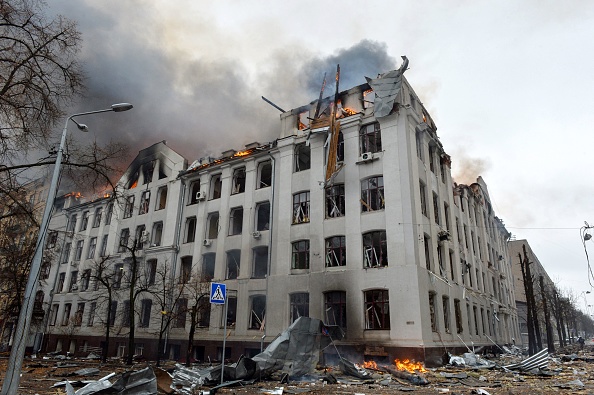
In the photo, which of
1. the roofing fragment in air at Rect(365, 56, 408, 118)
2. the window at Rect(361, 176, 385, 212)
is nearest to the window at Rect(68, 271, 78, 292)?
the window at Rect(361, 176, 385, 212)

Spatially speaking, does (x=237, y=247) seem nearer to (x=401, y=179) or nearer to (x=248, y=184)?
(x=248, y=184)

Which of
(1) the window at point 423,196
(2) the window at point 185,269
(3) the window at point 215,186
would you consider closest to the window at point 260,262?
(2) the window at point 185,269

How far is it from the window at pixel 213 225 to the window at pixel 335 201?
1029 centimetres

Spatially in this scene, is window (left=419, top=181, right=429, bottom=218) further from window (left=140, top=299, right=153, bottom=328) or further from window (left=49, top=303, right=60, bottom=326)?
window (left=49, top=303, right=60, bottom=326)

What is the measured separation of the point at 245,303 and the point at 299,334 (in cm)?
1149

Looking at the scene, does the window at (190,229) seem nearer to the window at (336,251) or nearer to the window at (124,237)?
the window at (124,237)

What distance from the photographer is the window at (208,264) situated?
3001 cm

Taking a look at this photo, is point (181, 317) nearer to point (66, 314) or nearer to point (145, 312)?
point (145, 312)

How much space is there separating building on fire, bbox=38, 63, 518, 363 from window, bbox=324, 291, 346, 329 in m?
0.06

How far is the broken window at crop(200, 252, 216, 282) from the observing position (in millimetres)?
29875

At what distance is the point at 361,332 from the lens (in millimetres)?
21859

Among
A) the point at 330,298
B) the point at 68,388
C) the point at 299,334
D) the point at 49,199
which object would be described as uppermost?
the point at 49,199

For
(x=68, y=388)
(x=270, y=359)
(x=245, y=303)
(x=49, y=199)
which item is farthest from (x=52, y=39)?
(x=245, y=303)

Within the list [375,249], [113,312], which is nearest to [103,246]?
[113,312]
